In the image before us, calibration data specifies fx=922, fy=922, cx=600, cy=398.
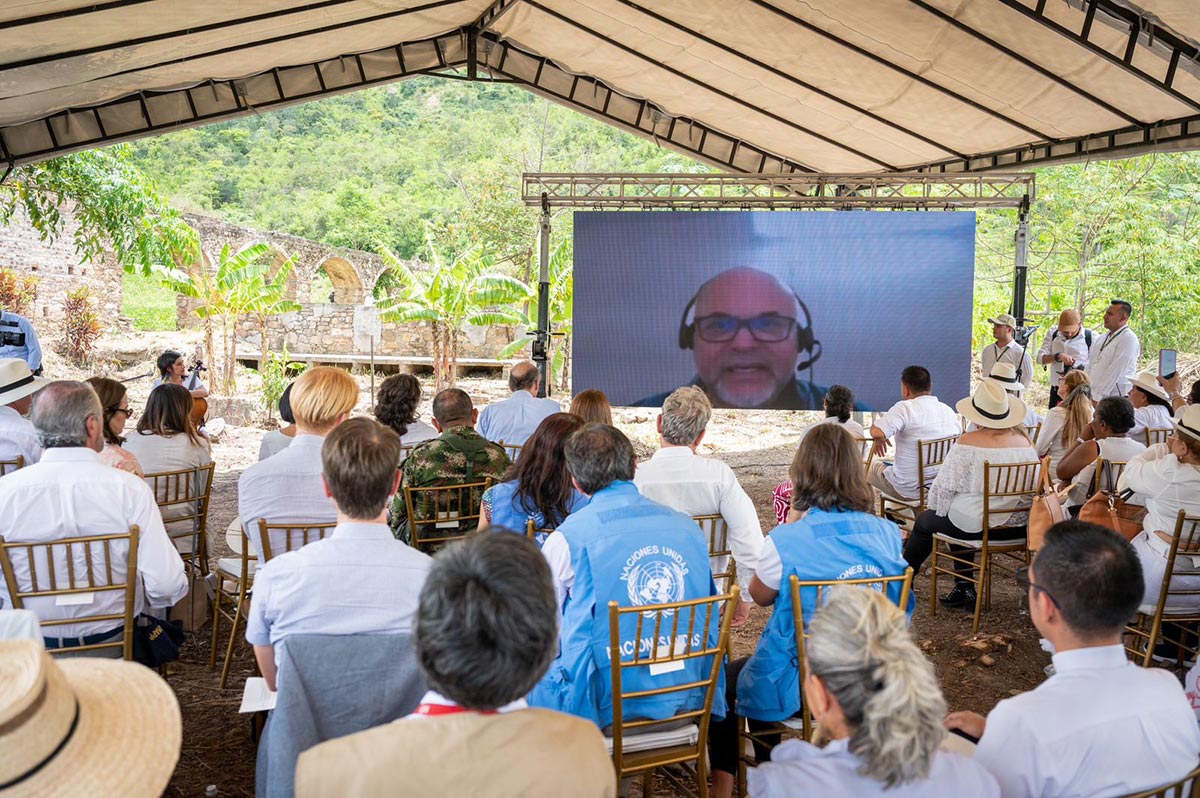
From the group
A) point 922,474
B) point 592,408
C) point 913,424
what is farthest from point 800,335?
point 592,408

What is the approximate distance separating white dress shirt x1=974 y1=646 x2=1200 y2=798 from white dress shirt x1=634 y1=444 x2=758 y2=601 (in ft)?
4.52

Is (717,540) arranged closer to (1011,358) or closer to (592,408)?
(592,408)

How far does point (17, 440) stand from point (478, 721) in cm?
352

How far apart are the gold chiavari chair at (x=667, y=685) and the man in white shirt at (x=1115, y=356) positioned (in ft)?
19.1

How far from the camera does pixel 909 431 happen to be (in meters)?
5.37

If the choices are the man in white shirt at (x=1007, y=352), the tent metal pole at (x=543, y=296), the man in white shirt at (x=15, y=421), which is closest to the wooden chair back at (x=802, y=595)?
the man in white shirt at (x=15, y=421)

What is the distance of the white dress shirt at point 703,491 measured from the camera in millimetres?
3012

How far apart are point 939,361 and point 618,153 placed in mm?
21078

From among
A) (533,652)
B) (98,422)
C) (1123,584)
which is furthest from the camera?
(98,422)

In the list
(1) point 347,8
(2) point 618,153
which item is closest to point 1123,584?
(1) point 347,8

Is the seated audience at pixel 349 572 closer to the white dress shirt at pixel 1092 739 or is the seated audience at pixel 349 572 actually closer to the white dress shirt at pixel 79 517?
the white dress shirt at pixel 79 517

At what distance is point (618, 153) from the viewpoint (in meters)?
28.1

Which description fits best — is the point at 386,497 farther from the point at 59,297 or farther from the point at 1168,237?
the point at 1168,237

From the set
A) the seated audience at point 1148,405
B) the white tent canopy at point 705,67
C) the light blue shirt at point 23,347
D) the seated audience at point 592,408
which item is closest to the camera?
the seated audience at point 592,408
